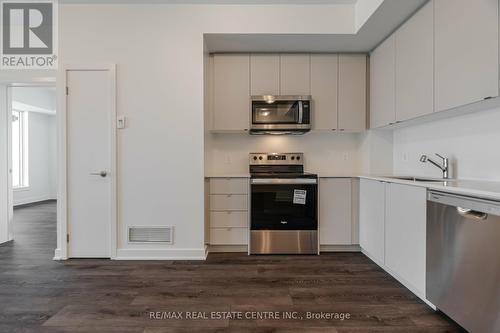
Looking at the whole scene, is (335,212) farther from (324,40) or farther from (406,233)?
(324,40)

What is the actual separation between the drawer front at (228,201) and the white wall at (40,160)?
594 cm

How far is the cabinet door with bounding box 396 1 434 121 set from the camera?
2350 millimetres

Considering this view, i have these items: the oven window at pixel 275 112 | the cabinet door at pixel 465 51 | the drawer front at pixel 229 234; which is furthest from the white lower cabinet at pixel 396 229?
the drawer front at pixel 229 234

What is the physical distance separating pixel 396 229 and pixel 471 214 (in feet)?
2.87

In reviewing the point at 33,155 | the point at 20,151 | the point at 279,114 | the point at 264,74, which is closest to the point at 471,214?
the point at 279,114

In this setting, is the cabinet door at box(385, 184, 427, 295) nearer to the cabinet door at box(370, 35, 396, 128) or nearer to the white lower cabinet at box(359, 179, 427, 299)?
the white lower cabinet at box(359, 179, 427, 299)

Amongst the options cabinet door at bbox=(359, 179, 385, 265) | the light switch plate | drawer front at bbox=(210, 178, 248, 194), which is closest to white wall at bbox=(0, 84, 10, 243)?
the light switch plate

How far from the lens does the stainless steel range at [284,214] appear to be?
3217 millimetres

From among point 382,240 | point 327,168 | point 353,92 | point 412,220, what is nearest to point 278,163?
point 327,168

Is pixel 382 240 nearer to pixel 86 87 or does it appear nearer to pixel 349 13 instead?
pixel 349 13

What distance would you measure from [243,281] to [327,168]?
196 cm

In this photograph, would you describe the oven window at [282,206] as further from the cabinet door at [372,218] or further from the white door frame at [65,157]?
the white door frame at [65,157]

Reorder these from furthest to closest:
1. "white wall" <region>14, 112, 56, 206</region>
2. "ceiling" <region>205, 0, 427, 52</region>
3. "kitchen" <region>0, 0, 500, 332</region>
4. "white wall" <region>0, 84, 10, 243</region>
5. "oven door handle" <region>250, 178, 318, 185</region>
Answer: "white wall" <region>14, 112, 56, 206</region> < "white wall" <region>0, 84, 10, 243</region> < "oven door handle" <region>250, 178, 318, 185</region> < "ceiling" <region>205, 0, 427, 52</region> < "kitchen" <region>0, 0, 500, 332</region>

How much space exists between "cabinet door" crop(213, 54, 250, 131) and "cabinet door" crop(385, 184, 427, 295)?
186 cm
